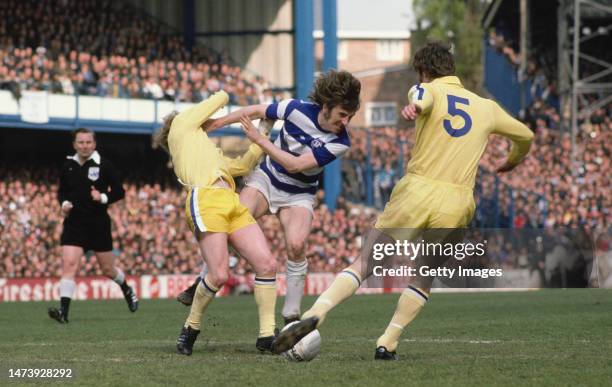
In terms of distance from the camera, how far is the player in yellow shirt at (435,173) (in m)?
8.46

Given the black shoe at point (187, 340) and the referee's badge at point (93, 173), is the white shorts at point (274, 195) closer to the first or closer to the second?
the black shoe at point (187, 340)

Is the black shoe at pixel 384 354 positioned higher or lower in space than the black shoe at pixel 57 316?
higher

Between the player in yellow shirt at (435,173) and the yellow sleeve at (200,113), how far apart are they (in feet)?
5.43

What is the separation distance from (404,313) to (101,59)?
25.5 m

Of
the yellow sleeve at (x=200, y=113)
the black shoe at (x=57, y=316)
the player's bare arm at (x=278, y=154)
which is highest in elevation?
the yellow sleeve at (x=200, y=113)

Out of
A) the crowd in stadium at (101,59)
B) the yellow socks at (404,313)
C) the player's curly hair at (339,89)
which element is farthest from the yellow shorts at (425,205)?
the crowd in stadium at (101,59)

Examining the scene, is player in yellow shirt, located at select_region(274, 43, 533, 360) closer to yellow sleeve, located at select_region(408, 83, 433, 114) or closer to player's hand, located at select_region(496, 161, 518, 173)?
yellow sleeve, located at select_region(408, 83, 433, 114)

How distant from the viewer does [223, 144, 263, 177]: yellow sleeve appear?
10.4m

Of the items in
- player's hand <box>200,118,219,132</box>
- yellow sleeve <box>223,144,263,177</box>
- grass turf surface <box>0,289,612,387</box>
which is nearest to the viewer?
grass turf surface <box>0,289,612,387</box>

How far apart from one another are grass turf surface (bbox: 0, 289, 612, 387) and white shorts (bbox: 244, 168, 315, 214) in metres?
1.13

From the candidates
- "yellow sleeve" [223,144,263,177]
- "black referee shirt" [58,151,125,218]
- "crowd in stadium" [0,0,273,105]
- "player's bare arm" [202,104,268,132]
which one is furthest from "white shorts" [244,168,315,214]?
"crowd in stadium" [0,0,273,105]

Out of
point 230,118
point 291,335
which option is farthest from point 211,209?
point 291,335

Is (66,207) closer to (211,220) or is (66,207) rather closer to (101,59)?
(211,220)

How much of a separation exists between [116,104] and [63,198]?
18.1 meters
